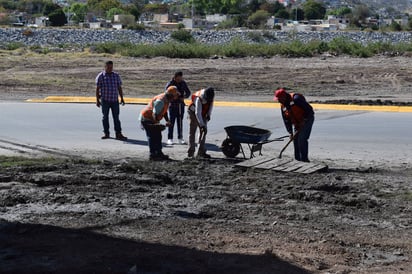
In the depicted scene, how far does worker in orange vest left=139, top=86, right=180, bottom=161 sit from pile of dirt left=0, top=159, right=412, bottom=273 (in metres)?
0.60

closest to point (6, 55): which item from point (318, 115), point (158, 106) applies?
point (318, 115)

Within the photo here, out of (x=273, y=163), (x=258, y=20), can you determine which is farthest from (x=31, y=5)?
(x=273, y=163)

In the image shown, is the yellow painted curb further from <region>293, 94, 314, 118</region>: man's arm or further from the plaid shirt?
<region>293, 94, 314, 118</region>: man's arm

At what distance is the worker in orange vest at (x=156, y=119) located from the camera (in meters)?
16.0

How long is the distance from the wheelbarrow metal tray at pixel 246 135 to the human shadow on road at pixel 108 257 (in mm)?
5953

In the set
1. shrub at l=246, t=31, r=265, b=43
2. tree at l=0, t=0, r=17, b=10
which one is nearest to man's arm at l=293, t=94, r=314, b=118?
shrub at l=246, t=31, r=265, b=43

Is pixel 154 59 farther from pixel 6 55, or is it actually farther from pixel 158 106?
pixel 158 106

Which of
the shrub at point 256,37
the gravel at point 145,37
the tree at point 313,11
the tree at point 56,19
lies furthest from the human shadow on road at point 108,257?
the tree at point 313,11

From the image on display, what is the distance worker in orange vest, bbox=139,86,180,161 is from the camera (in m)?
16.0

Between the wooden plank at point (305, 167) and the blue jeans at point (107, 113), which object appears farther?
the blue jeans at point (107, 113)

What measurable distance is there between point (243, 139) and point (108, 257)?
6.92 m

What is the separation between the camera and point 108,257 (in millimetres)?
9414

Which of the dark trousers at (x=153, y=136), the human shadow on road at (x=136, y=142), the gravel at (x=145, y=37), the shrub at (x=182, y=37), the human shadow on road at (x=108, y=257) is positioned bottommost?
the gravel at (x=145, y=37)

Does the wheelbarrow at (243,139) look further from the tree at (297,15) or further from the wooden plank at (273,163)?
the tree at (297,15)
